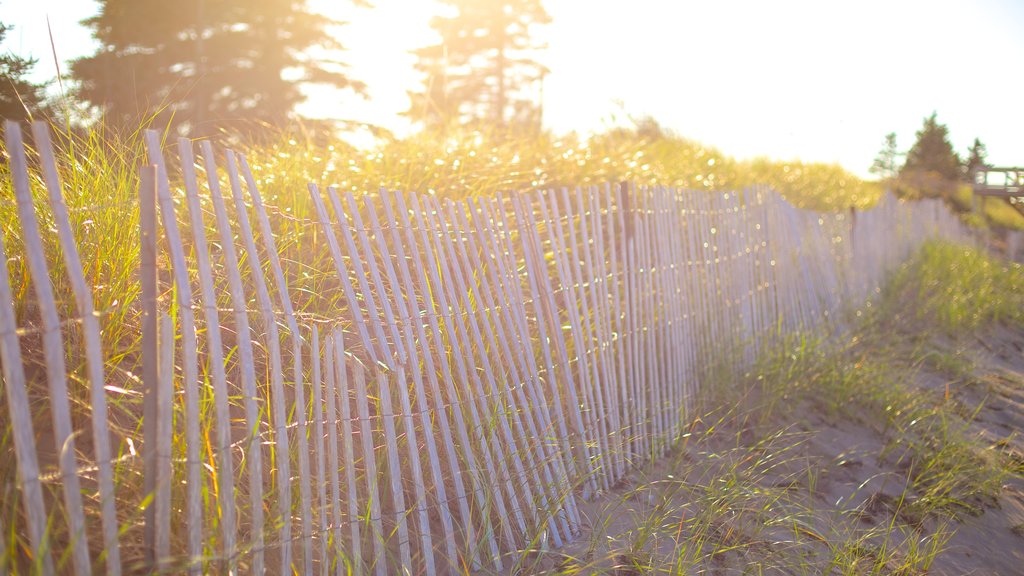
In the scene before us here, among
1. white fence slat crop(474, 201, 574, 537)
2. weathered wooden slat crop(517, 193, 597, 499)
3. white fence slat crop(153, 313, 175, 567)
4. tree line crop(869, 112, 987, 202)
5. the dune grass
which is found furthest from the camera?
tree line crop(869, 112, 987, 202)

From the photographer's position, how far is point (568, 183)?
19.4 ft

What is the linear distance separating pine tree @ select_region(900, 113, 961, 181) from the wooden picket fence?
27625mm

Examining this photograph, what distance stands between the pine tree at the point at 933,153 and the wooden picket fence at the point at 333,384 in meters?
27.6

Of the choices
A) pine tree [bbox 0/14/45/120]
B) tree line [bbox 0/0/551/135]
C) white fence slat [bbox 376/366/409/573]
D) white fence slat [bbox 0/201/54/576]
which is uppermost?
tree line [bbox 0/0/551/135]

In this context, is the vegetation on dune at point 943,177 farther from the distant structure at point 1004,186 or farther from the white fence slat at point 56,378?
the white fence slat at point 56,378

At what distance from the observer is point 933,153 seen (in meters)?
29.3

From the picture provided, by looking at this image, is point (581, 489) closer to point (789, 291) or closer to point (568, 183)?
point (568, 183)

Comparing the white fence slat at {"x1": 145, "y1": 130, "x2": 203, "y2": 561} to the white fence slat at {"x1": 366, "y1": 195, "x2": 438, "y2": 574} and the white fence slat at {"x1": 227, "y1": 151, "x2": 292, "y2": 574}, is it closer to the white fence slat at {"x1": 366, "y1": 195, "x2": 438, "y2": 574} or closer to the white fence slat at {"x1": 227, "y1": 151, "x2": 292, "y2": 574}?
the white fence slat at {"x1": 227, "y1": 151, "x2": 292, "y2": 574}

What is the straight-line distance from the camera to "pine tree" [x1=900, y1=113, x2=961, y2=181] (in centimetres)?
2839

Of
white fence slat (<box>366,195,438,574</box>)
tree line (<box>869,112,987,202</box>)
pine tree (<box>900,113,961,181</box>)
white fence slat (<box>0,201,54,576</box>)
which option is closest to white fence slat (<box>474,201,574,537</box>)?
white fence slat (<box>366,195,438,574</box>)

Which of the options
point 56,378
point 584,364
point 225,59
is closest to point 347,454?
point 56,378

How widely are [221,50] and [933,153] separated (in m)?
25.9

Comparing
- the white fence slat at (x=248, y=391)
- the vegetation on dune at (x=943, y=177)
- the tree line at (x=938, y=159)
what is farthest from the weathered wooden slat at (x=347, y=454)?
the tree line at (x=938, y=159)

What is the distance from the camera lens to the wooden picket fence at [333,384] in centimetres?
186
